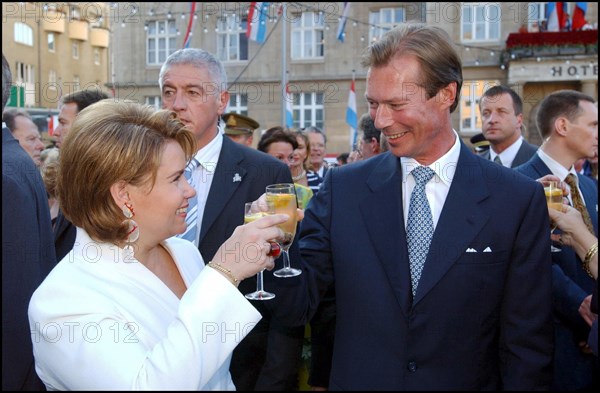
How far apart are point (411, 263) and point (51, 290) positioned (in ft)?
4.35

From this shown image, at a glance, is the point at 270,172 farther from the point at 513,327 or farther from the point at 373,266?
the point at 513,327

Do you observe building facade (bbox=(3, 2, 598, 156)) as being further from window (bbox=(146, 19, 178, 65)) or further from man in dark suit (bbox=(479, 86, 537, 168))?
man in dark suit (bbox=(479, 86, 537, 168))

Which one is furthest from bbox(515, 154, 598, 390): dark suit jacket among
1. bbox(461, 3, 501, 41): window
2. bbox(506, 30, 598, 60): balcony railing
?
bbox(461, 3, 501, 41): window

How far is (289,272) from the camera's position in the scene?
2.44 meters

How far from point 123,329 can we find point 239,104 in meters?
24.3

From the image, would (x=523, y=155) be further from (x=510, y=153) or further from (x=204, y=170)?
(x=204, y=170)

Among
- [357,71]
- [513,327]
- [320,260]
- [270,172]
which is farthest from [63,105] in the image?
[357,71]

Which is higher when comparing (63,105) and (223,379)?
(63,105)

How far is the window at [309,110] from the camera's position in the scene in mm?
24609

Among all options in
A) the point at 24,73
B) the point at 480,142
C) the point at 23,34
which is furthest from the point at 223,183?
the point at 23,34

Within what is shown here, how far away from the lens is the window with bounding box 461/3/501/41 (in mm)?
21984

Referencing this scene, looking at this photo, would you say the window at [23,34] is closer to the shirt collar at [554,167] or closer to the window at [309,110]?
the window at [309,110]

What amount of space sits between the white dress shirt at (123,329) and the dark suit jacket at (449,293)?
587mm

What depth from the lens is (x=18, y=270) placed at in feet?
8.55
